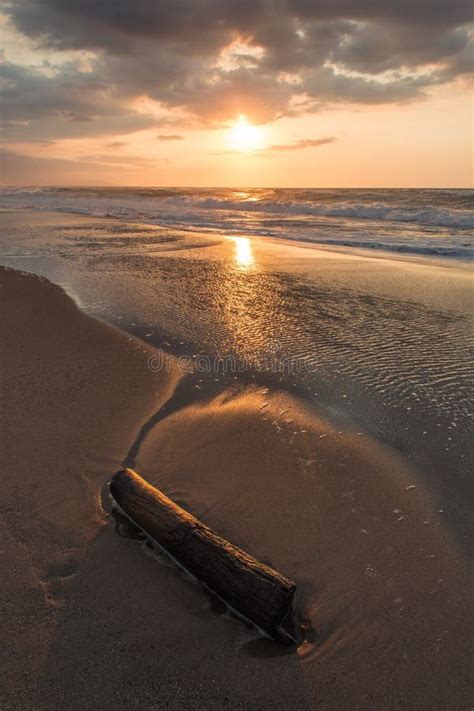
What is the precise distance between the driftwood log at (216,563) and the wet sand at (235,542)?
9 cm

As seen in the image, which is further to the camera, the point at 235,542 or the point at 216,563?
the point at 235,542

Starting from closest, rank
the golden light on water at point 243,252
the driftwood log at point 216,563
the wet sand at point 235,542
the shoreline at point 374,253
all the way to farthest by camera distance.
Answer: the wet sand at point 235,542, the driftwood log at point 216,563, the golden light on water at point 243,252, the shoreline at point 374,253

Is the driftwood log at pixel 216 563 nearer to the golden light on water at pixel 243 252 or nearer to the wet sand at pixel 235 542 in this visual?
the wet sand at pixel 235 542

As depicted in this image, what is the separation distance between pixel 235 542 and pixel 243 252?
37.4ft

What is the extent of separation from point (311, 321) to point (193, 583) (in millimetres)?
4796

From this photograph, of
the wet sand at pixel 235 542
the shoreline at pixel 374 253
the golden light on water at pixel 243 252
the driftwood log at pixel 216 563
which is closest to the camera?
the wet sand at pixel 235 542

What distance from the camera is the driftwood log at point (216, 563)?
2127mm

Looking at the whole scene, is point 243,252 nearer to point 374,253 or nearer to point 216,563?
point 374,253

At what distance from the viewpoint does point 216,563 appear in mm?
2312

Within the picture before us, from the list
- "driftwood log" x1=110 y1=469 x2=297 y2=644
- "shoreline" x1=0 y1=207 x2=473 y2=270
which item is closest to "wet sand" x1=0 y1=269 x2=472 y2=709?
"driftwood log" x1=110 y1=469 x2=297 y2=644

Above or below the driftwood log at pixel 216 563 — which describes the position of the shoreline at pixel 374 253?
above

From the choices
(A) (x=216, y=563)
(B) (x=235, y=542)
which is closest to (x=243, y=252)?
(B) (x=235, y=542)

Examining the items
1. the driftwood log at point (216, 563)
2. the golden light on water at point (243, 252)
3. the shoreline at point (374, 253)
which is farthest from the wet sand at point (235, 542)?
the shoreline at point (374, 253)

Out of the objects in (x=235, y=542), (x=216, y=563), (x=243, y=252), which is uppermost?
(x=243, y=252)
